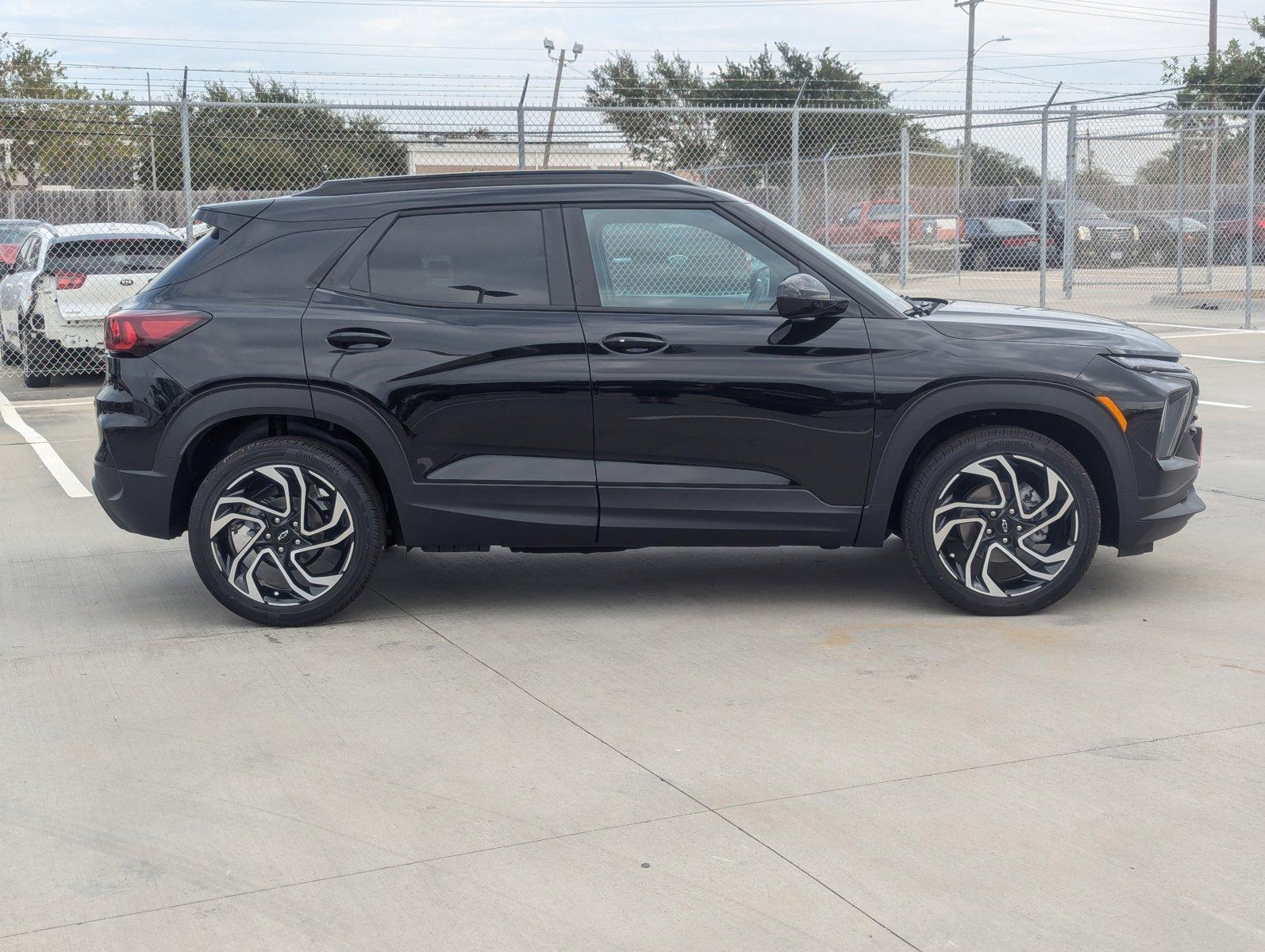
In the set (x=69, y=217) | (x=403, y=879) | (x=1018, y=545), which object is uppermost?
(x=69, y=217)

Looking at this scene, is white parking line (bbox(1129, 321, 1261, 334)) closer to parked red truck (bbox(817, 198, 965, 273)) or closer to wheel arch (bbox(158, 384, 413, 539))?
parked red truck (bbox(817, 198, 965, 273))

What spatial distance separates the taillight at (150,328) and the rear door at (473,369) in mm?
442

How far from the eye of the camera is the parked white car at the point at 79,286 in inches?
535

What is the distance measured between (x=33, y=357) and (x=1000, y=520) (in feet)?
37.1

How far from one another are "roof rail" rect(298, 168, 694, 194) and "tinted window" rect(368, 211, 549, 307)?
16cm

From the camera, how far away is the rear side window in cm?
1359

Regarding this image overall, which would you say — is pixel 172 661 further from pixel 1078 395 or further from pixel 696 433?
pixel 1078 395

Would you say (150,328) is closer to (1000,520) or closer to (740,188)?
(1000,520)

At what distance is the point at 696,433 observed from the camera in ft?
18.0

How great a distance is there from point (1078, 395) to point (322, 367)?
2833 millimetres

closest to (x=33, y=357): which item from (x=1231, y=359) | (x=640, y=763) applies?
(x=640, y=763)

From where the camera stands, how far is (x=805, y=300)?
535 centimetres

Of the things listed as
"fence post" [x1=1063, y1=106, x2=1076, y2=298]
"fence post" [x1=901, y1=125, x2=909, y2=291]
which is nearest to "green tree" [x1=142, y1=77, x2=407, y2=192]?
"fence post" [x1=901, y1=125, x2=909, y2=291]

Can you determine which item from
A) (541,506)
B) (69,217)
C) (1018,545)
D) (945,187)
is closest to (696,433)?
(541,506)
